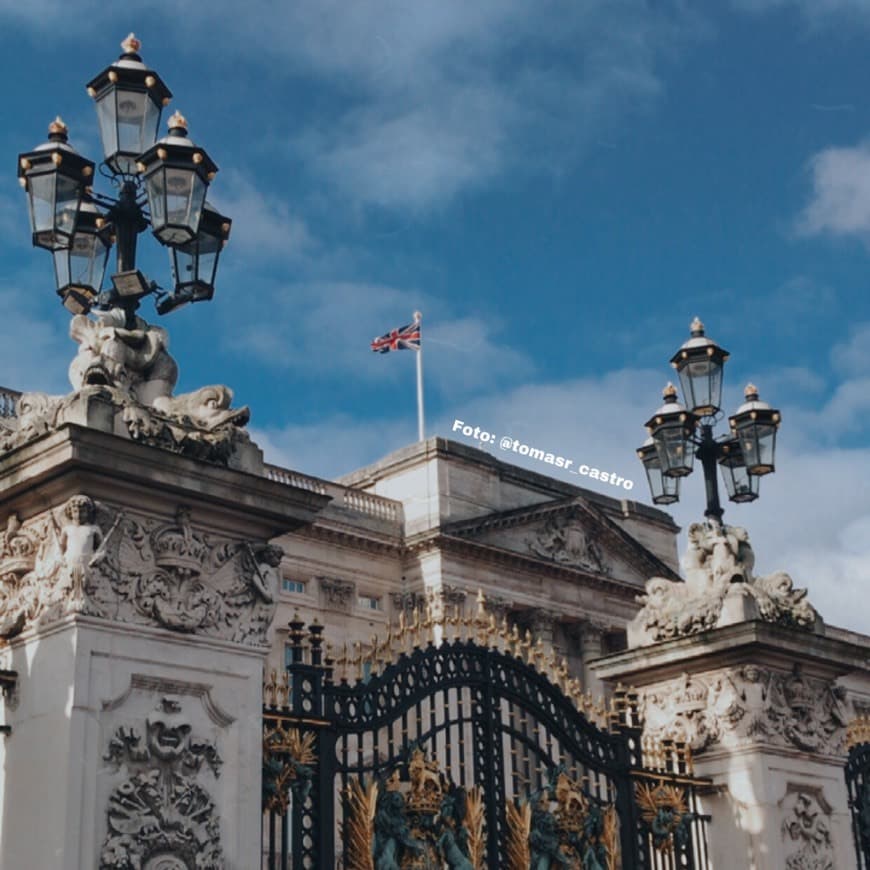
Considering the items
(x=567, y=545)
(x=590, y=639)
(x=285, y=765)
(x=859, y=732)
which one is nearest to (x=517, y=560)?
(x=567, y=545)

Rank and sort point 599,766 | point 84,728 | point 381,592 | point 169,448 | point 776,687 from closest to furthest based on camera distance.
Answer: point 84,728 → point 169,448 → point 599,766 → point 776,687 → point 381,592

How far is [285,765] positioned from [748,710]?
15.9 ft

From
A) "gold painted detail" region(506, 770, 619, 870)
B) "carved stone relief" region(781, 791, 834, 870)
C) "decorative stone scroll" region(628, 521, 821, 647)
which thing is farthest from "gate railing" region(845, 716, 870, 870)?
"gold painted detail" region(506, 770, 619, 870)

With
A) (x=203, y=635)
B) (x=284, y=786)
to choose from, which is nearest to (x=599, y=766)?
(x=284, y=786)

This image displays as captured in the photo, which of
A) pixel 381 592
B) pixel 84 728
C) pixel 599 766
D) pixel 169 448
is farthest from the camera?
pixel 381 592

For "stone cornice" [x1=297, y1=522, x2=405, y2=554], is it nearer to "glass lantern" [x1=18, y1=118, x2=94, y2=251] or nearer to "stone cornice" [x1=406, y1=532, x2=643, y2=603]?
"stone cornice" [x1=406, y1=532, x2=643, y2=603]

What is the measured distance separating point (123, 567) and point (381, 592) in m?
32.2

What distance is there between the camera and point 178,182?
30.4 ft

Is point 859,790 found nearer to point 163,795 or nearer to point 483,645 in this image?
point 483,645

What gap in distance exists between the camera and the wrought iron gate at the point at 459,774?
9.86 m

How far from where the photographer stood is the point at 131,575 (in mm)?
8766

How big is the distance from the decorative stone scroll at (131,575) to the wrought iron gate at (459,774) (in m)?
0.87

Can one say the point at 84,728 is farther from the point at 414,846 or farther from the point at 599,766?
the point at 599,766

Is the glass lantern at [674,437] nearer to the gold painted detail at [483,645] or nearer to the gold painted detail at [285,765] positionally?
the gold painted detail at [483,645]
